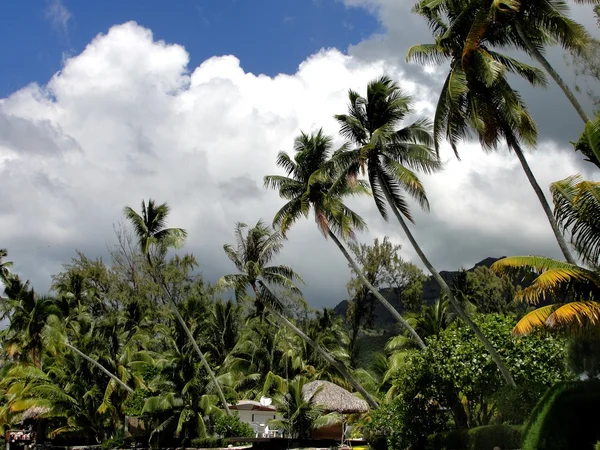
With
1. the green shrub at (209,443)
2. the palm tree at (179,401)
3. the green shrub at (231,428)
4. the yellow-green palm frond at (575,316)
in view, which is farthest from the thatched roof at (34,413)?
the yellow-green palm frond at (575,316)

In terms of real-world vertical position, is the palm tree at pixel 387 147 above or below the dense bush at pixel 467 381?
above

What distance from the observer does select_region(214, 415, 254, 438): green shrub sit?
97.9 feet

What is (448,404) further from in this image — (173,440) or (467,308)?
(173,440)

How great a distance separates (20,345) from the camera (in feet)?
139

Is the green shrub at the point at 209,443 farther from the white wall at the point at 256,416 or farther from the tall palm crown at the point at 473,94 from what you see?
the tall palm crown at the point at 473,94

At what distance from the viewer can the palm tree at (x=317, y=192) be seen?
2705 centimetres

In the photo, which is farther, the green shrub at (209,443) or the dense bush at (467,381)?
the green shrub at (209,443)

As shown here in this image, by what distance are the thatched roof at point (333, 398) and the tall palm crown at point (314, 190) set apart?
817 centimetres

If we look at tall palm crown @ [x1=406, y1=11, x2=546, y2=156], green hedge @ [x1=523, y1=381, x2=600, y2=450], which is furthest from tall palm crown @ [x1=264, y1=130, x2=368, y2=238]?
green hedge @ [x1=523, y1=381, x2=600, y2=450]

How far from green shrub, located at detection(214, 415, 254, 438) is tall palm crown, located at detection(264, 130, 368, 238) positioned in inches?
359

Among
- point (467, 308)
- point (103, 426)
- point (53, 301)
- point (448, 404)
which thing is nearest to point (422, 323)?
point (467, 308)

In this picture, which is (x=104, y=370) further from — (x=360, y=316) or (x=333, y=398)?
(x=360, y=316)

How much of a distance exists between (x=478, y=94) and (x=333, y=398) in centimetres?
1782

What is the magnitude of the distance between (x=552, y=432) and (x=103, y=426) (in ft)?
95.4
